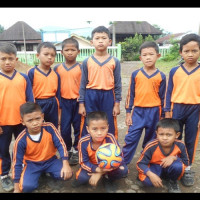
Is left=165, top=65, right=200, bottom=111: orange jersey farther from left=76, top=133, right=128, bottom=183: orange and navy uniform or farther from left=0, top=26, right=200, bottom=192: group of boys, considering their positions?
left=76, top=133, right=128, bottom=183: orange and navy uniform

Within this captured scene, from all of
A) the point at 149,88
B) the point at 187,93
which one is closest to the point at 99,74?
the point at 149,88

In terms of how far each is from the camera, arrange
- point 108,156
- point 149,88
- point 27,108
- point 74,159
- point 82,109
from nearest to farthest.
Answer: point 108,156 → point 27,108 → point 149,88 → point 82,109 → point 74,159

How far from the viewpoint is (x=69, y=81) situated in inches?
128

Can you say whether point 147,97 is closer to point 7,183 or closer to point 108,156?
point 108,156

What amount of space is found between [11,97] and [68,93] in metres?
0.86

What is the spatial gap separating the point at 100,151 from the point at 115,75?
115 cm

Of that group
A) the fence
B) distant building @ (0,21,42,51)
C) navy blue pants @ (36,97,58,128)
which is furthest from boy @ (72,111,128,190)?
distant building @ (0,21,42,51)

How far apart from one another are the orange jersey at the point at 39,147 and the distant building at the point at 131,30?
Result: 85.4 ft

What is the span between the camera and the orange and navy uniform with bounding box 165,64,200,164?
8.88ft

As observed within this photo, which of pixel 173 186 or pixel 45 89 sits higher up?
pixel 45 89

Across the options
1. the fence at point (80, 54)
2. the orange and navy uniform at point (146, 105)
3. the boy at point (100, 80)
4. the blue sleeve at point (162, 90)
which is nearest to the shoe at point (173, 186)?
the orange and navy uniform at point (146, 105)

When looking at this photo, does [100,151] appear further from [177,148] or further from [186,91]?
[186,91]

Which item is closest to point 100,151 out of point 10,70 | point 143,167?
point 143,167

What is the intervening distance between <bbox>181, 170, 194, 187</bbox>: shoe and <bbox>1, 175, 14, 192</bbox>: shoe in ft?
6.97
